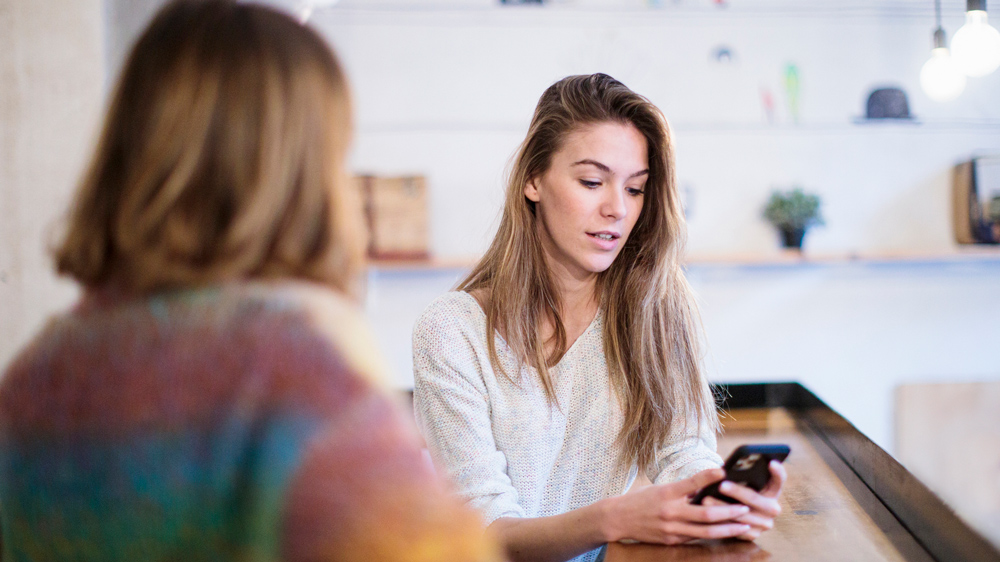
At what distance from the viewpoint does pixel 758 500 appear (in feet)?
3.77

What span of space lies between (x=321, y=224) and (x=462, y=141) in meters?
2.92

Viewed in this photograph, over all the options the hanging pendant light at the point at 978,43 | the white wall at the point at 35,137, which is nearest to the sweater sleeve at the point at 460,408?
the white wall at the point at 35,137

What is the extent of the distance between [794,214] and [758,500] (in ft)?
8.22

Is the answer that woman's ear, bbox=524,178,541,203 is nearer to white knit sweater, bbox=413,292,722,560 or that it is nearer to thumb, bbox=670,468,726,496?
white knit sweater, bbox=413,292,722,560

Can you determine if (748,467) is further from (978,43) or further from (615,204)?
(978,43)

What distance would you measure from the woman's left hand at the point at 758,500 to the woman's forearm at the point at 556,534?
0.55 feet

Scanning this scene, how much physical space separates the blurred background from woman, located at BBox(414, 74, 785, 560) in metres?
1.77

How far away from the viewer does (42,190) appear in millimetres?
2436

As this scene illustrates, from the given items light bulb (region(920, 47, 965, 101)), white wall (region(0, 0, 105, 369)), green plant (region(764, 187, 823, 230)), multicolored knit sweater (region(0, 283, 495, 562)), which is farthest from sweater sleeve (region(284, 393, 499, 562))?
green plant (region(764, 187, 823, 230))

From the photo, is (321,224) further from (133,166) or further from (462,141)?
(462,141)

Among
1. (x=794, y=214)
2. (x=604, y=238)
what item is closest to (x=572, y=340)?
(x=604, y=238)

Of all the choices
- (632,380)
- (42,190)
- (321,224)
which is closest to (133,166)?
(321,224)

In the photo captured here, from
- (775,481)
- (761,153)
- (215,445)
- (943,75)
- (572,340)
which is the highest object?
(943,75)

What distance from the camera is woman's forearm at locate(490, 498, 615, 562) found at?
1.23 m
